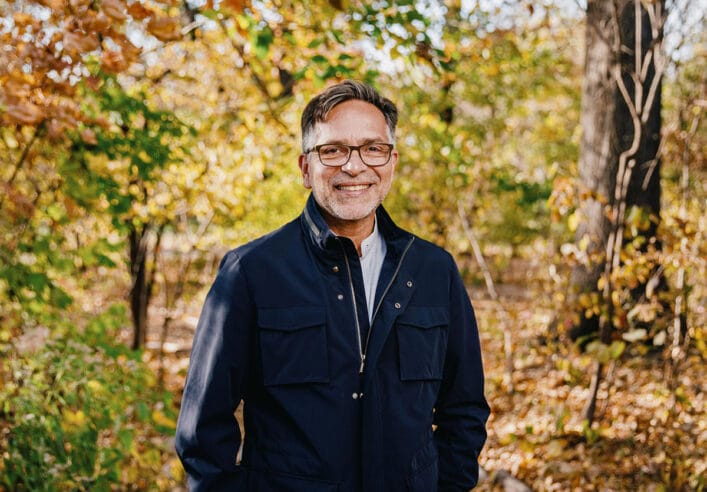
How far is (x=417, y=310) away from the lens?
81.4 inches

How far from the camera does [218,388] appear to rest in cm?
185

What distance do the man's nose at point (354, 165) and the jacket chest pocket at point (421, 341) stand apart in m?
0.48

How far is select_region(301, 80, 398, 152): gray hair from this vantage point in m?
2.03

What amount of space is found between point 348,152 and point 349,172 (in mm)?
73

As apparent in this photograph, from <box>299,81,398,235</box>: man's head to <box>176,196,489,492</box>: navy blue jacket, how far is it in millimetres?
98

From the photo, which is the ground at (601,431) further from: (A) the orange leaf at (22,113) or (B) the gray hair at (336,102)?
(A) the orange leaf at (22,113)

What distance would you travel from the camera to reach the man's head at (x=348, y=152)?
79.9 inches

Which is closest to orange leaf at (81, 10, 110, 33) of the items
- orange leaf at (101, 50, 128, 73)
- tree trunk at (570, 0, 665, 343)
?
orange leaf at (101, 50, 128, 73)

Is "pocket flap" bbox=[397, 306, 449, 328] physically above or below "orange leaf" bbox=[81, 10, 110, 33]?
below

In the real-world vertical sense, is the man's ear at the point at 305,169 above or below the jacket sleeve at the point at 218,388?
above

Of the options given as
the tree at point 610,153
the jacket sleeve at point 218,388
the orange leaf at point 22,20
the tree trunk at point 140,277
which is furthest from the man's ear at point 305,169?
the tree trunk at point 140,277

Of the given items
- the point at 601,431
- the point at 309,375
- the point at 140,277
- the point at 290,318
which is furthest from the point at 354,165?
the point at 140,277

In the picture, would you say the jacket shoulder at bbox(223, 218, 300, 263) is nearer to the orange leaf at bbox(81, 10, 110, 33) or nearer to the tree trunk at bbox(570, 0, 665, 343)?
the orange leaf at bbox(81, 10, 110, 33)

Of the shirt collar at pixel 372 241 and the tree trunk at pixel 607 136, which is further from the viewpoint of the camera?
the tree trunk at pixel 607 136
